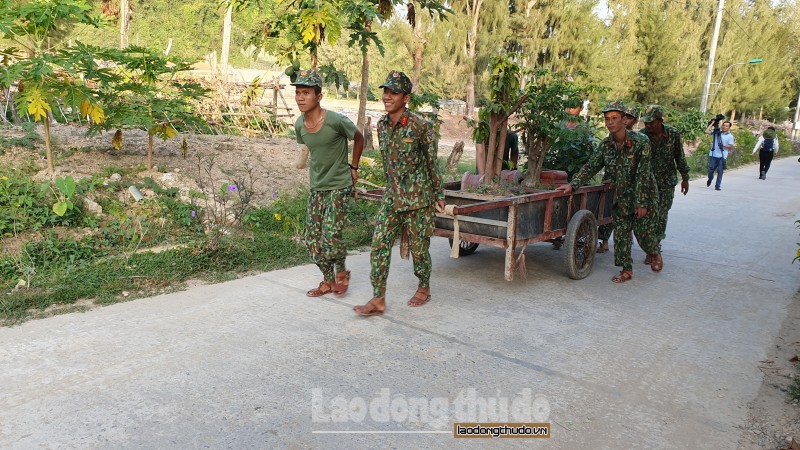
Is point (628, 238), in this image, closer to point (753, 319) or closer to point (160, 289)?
point (753, 319)

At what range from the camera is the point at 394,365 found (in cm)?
384

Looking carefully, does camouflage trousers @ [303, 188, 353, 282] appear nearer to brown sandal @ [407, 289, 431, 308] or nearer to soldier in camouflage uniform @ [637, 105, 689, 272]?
brown sandal @ [407, 289, 431, 308]

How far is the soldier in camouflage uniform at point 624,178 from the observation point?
5863 millimetres

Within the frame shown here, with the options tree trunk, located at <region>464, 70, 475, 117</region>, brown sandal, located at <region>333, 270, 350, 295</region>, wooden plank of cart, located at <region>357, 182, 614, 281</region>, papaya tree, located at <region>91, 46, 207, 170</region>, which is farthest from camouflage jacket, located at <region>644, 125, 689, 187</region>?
tree trunk, located at <region>464, 70, 475, 117</region>

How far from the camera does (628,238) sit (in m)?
6.02

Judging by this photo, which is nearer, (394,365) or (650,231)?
(394,365)

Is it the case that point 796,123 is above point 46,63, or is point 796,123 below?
above

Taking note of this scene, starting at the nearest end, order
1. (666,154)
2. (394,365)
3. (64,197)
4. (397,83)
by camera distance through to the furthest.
→ (394,365) < (397,83) < (64,197) < (666,154)

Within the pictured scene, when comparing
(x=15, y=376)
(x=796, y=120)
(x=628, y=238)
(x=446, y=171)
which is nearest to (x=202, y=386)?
(x=15, y=376)

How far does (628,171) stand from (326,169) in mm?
2958

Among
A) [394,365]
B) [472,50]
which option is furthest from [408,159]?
[472,50]

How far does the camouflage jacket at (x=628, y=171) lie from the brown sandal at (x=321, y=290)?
2.46 meters

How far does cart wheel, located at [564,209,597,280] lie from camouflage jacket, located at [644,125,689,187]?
1136 mm

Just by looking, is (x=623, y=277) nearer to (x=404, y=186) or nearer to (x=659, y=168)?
(x=659, y=168)
